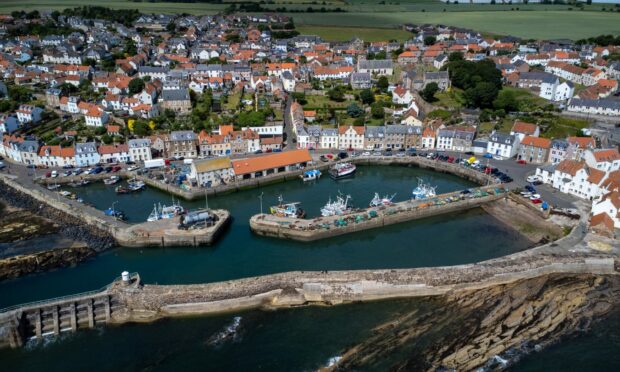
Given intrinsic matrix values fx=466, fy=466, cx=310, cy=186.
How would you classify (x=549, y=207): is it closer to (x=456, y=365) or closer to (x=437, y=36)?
(x=456, y=365)

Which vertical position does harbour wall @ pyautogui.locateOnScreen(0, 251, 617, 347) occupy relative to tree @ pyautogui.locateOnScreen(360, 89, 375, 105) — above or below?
below

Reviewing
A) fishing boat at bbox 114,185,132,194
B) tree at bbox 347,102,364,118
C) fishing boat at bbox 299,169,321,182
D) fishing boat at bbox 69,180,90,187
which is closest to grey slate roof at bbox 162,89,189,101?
tree at bbox 347,102,364,118

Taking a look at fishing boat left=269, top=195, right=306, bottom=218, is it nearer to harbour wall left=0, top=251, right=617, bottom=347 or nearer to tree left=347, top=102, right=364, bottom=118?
harbour wall left=0, top=251, right=617, bottom=347

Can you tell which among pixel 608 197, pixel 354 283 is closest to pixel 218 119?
pixel 354 283

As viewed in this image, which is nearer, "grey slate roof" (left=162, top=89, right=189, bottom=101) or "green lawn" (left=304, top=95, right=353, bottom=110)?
"grey slate roof" (left=162, top=89, right=189, bottom=101)

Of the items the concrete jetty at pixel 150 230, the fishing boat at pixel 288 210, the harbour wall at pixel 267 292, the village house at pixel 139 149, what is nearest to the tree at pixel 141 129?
the village house at pixel 139 149

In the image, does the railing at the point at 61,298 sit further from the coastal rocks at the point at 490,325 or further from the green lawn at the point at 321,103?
the green lawn at the point at 321,103
